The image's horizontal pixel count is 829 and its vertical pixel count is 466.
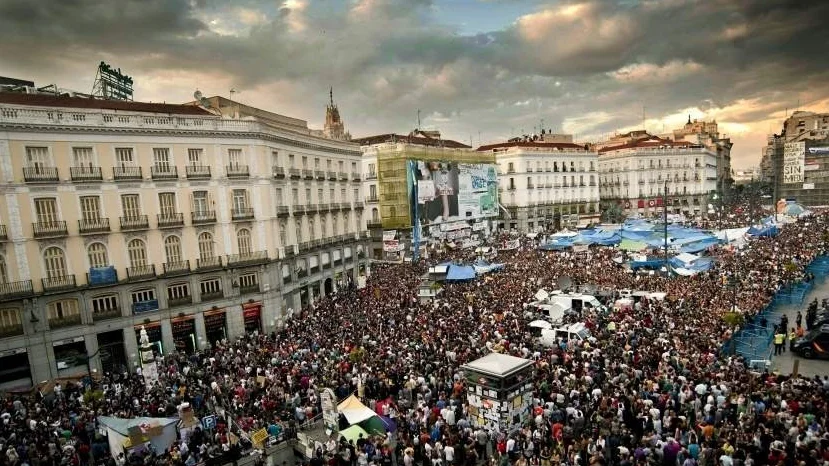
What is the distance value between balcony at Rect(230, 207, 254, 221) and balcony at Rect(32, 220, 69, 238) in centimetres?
852

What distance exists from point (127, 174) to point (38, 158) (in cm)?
394

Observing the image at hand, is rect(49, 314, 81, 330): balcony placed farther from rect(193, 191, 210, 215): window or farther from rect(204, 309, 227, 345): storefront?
rect(193, 191, 210, 215): window

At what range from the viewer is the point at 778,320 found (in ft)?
80.0

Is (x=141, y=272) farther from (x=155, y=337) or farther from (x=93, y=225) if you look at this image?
(x=155, y=337)

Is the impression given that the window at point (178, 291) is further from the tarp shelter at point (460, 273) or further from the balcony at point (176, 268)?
the tarp shelter at point (460, 273)

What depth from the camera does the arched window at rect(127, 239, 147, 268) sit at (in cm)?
2761

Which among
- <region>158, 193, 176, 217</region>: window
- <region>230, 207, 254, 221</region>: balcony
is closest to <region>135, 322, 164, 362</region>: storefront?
<region>158, 193, 176, 217</region>: window

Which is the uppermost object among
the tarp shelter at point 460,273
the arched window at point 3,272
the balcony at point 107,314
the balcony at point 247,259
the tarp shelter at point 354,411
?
the arched window at point 3,272

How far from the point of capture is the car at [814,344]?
770 inches

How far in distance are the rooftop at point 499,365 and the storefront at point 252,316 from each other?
2002 cm

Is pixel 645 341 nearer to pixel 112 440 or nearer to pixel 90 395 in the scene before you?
pixel 112 440

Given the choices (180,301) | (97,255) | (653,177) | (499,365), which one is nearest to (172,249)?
(180,301)

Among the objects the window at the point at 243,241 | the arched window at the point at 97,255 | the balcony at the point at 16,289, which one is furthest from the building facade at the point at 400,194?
the balcony at the point at 16,289

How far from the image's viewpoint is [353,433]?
1462 centimetres
